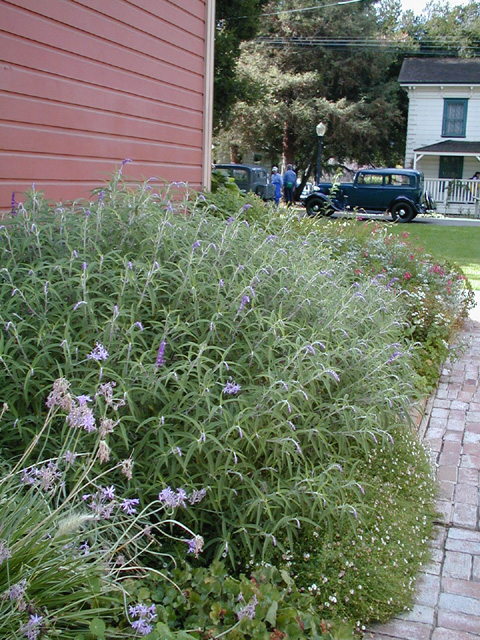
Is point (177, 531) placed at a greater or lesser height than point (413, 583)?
greater

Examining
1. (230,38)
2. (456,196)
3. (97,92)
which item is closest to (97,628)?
(97,92)

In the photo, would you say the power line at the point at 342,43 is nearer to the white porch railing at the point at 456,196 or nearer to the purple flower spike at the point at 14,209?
the white porch railing at the point at 456,196

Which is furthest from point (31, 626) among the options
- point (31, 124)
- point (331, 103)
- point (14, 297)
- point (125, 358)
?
point (331, 103)

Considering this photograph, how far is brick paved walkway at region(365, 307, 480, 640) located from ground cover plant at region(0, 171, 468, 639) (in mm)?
92

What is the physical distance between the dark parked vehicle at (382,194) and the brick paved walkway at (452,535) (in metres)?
18.3

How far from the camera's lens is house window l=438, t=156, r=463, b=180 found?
30.3 m

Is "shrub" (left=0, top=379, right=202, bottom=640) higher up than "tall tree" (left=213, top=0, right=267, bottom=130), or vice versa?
"tall tree" (left=213, top=0, right=267, bottom=130)

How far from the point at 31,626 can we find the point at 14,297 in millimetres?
1511

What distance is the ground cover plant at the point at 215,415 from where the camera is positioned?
2295 millimetres

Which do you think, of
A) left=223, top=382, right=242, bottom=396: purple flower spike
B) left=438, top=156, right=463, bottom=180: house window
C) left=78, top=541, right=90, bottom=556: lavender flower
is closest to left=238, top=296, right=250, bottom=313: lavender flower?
left=223, top=382, right=242, bottom=396: purple flower spike

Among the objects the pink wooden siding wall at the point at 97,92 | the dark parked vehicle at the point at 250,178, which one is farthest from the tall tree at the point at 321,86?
the pink wooden siding wall at the point at 97,92

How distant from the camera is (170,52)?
20.9 feet

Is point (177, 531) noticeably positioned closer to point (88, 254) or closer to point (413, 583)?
point (413, 583)

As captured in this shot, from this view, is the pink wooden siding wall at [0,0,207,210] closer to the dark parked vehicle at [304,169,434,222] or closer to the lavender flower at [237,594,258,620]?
the lavender flower at [237,594,258,620]
